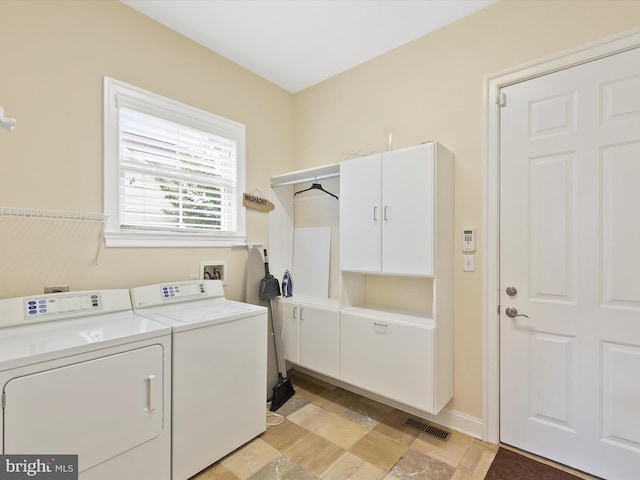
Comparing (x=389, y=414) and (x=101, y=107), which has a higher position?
(x=101, y=107)

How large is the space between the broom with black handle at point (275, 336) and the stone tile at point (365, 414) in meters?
0.51

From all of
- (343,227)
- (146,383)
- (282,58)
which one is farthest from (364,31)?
(146,383)

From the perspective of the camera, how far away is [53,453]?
4.21 feet

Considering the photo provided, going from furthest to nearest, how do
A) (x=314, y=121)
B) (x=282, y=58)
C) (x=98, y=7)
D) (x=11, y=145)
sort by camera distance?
(x=314, y=121)
(x=282, y=58)
(x=98, y=7)
(x=11, y=145)

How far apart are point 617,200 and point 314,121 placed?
97.1 inches

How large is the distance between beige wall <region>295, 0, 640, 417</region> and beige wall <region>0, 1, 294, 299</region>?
4.98 feet

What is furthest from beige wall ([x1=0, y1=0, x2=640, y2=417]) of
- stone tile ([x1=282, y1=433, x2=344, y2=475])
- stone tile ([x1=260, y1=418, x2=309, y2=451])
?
stone tile ([x1=260, y1=418, x2=309, y2=451])

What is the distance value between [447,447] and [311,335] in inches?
47.9

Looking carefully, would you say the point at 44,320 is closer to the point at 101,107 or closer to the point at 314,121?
the point at 101,107

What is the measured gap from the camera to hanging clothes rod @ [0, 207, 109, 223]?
1.64m

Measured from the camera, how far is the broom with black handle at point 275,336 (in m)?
2.57

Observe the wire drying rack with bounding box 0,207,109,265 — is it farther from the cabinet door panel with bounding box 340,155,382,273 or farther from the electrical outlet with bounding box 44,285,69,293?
the cabinet door panel with bounding box 340,155,382,273

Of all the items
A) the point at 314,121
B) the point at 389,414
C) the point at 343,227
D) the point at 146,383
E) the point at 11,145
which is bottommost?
the point at 389,414

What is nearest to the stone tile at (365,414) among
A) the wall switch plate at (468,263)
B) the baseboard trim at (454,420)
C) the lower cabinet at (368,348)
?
the baseboard trim at (454,420)
